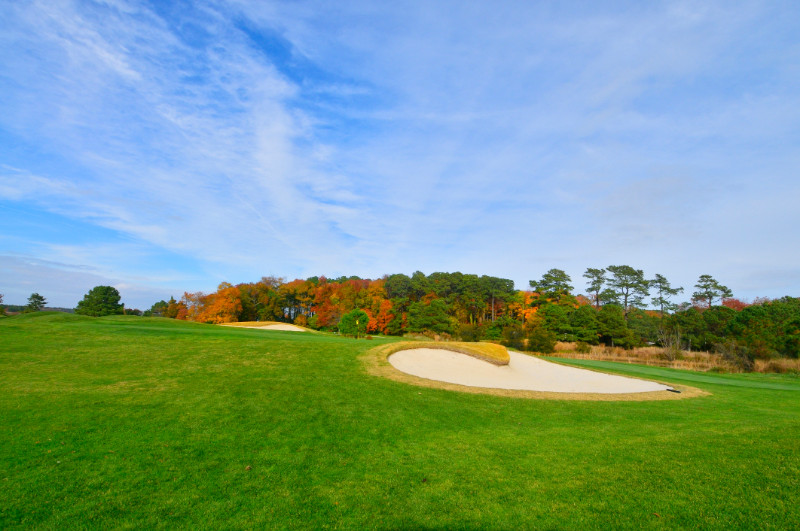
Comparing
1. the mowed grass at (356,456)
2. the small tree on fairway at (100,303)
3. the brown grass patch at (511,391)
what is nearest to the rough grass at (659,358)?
the brown grass patch at (511,391)

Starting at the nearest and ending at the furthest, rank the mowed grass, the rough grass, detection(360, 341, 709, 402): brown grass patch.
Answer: the mowed grass
detection(360, 341, 709, 402): brown grass patch
the rough grass

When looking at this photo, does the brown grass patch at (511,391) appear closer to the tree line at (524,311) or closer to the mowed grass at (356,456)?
the mowed grass at (356,456)

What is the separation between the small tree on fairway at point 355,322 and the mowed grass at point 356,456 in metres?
15.8

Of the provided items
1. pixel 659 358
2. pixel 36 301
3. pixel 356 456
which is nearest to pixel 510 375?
pixel 356 456

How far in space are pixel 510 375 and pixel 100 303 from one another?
243 ft

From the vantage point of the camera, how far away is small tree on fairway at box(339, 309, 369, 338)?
2594 cm

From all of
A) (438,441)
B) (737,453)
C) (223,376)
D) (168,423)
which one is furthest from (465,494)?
(223,376)

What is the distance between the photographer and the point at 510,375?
46.5 ft

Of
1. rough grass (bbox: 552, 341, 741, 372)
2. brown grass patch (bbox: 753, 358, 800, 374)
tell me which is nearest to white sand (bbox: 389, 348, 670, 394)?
rough grass (bbox: 552, 341, 741, 372)

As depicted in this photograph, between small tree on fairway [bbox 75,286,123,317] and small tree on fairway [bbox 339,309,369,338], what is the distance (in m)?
57.0

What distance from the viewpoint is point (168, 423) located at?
6.28 meters

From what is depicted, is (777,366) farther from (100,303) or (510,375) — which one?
(100,303)

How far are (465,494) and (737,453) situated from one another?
4147mm

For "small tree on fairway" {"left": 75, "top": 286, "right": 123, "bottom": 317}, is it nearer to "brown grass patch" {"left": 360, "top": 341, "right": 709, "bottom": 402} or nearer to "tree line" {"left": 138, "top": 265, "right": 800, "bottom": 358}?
"tree line" {"left": 138, "top": 265, "right": 800, "bottom": 358}
